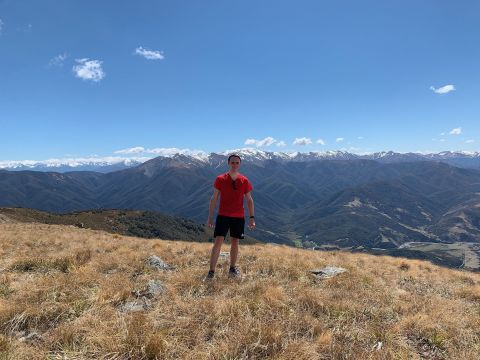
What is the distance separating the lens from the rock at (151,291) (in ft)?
26.8

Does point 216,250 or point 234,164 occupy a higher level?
point 234,164

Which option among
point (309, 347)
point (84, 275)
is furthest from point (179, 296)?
point (309, 347)

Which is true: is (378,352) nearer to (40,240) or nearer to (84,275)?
(84,275)

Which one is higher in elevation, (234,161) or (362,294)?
(234,161)

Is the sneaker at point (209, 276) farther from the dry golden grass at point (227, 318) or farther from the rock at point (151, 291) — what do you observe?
the rock at point (151, 291)

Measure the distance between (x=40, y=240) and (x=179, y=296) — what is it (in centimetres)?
1260

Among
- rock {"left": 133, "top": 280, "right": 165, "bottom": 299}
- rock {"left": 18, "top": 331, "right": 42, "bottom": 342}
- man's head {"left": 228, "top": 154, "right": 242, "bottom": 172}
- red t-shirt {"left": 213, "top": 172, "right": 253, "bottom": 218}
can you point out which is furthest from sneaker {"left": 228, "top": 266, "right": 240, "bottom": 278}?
rock {"left": 18, "top": 331, "right": 42, "bottom": 342}

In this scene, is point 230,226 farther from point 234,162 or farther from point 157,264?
point 157,264

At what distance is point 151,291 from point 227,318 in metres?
2.50

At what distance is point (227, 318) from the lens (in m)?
6.63

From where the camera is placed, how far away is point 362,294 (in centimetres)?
900

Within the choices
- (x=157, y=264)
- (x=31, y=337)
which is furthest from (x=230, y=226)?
(x=31, y=337)

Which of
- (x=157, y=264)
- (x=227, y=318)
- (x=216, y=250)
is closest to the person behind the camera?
(x=227, y=318)

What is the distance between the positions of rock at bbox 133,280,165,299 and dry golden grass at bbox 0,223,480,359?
7.7 inches
